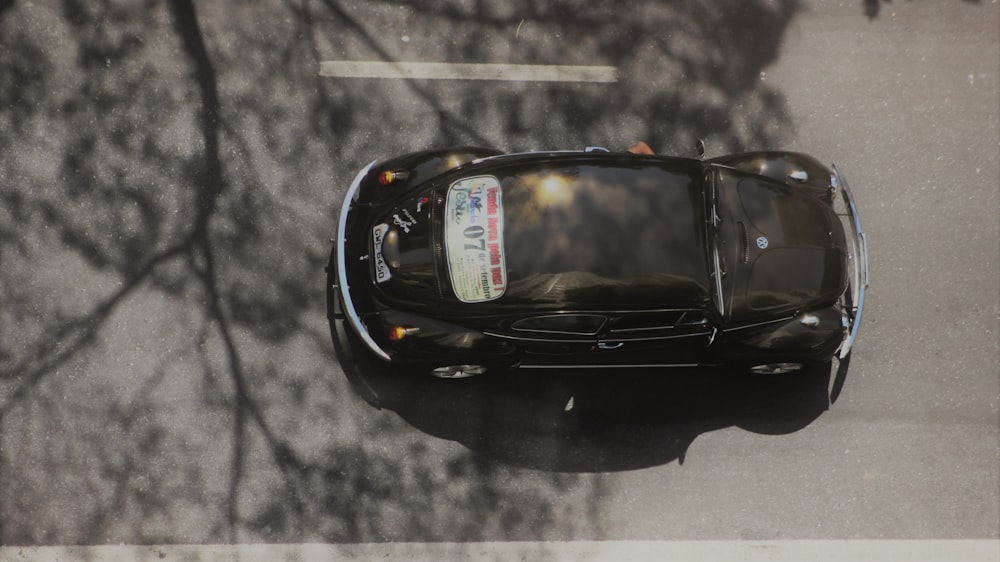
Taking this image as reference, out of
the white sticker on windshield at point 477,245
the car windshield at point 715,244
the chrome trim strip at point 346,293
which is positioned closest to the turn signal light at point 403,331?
the chrome trim strip at point 346,293

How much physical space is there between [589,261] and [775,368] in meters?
2.09

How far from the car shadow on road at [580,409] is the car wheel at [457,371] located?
0.82 feet

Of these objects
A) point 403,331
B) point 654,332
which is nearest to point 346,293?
point 403,331

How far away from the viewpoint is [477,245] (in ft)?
14.8

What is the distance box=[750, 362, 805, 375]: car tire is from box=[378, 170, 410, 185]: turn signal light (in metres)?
3.23

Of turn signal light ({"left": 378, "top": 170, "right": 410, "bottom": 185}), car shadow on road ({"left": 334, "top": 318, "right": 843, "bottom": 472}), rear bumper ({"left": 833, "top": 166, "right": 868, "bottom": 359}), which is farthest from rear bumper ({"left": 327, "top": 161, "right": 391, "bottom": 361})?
rear bumper ({"left": 833, "top": 166, "right": 868, "bottom": 359})

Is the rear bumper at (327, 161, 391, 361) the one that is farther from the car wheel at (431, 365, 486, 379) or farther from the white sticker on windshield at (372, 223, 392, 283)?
the car wheel at (431, 365, 486, 379)

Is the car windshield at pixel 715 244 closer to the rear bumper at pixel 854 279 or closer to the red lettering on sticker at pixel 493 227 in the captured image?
the rear bumper at pixel 854 279

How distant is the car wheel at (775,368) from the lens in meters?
5.25

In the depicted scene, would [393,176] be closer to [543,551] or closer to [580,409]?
[580,409]

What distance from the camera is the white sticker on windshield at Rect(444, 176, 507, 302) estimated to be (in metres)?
4.48

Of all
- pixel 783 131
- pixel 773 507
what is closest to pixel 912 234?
pixel 783 131

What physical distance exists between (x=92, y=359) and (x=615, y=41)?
5529mm

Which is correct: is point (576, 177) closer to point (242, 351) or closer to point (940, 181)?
point (242, 351)
